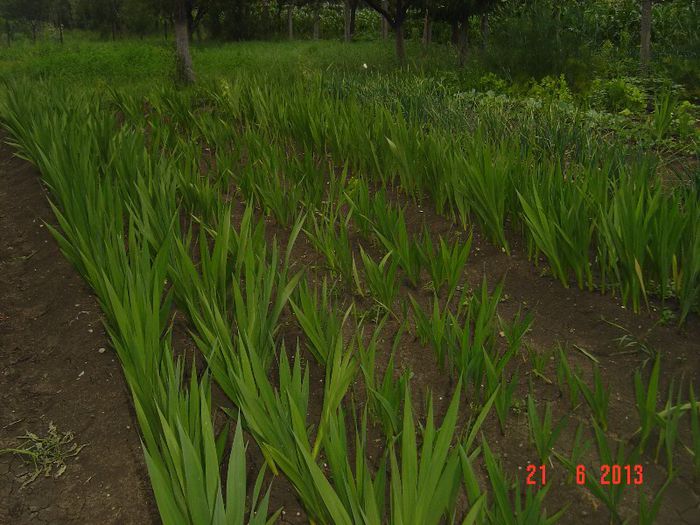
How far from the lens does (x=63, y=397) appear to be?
188 cm

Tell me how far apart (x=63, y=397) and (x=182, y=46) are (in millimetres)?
6158

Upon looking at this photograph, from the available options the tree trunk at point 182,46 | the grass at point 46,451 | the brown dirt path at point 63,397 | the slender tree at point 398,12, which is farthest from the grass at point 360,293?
the slender tree at point 398,12

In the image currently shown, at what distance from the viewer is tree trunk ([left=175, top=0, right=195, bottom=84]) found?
279 inches

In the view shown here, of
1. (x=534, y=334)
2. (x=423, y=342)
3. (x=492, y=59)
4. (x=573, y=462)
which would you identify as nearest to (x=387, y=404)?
(x=573, y=462)

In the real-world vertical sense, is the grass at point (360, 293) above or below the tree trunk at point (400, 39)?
below

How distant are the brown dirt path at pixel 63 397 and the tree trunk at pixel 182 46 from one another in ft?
15.5

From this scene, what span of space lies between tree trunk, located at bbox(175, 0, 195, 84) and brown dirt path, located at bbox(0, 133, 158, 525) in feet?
15.5

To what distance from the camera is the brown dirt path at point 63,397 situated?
147 cm

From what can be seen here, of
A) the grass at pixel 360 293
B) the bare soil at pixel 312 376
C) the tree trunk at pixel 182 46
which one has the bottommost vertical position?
the bare soil at pixel 312 376

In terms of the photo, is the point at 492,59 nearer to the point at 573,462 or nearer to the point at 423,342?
the point at 423,342

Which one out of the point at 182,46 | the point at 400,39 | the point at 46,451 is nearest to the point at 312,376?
the point at 46,451

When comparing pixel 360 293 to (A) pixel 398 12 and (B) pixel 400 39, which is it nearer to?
A: (A) pixel 398 12

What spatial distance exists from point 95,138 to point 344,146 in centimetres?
134

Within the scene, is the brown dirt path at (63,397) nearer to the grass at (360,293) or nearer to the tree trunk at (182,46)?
the grass at (360,293)
